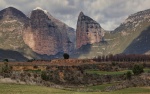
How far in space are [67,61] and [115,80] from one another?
1792 inches

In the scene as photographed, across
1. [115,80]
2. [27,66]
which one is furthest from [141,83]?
[27,66]

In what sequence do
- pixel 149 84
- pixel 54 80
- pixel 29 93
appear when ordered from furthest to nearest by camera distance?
pixel 54 80
pixel 149 84
pixel 29 93

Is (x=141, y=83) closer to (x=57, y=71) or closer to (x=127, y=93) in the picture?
(x=127, y=93)

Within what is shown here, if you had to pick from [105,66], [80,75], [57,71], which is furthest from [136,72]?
[105,66]

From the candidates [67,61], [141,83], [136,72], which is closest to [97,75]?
[136,72]

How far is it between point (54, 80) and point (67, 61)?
149 ft

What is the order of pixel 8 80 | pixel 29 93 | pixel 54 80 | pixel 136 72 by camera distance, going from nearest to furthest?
pixel 29 93 → pixel 8 80 → pixel 54 80 → pixel 136 72

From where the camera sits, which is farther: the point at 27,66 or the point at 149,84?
the point at 27,66

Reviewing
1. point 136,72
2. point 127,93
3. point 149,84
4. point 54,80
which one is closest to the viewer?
point 127,93

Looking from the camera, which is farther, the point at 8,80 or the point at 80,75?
the point at 80,75

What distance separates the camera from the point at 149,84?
80.2 metres

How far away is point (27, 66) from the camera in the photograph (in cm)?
12144

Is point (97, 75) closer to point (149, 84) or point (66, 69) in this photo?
point (66, 69)

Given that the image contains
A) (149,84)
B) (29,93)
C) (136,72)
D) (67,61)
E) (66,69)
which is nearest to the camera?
(29,93)
